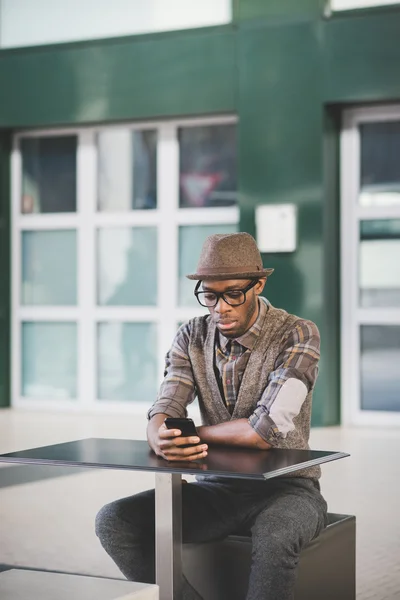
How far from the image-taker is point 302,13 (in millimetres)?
9547

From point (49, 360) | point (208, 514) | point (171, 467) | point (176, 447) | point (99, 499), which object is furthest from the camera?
point (49, 360)

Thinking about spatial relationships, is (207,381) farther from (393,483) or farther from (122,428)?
(122,428)

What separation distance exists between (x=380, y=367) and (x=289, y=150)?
2152 mm

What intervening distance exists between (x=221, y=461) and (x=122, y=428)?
6.26 metres

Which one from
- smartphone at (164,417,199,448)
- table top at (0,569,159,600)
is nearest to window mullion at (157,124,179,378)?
smartphone at (164,417,199,448)

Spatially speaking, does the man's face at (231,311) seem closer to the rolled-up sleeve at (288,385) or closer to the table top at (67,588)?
the rolled-up sleeve at (288,385)

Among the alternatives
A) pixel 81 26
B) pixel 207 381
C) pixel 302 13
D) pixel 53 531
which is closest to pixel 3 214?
pixel 81 26

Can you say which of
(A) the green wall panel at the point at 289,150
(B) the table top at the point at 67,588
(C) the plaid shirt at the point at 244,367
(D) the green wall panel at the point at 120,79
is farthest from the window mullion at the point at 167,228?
(B) the table top at the point at 67,588

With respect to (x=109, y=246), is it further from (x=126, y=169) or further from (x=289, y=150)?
(x=289, y=150)

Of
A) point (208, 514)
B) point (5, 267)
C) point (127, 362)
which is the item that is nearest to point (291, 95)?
point (127, 362)

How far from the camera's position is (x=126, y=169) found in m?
10.7

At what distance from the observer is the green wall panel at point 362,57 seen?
9.30 m

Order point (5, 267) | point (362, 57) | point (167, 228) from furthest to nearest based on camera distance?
point (5, 267)
point (167, 228)
point (362, 57)

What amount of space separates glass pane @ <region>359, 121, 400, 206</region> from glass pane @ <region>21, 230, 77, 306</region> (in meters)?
3.13
